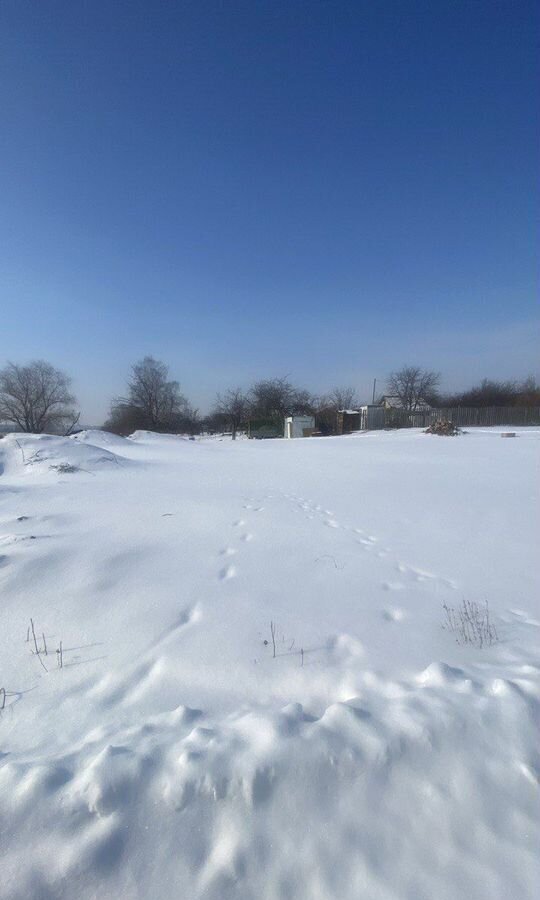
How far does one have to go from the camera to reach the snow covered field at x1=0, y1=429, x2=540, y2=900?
1246 mm

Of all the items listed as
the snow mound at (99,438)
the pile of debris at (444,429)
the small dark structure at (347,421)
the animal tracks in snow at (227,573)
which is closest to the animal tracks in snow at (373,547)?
the animal tracks in snow at (227,573)

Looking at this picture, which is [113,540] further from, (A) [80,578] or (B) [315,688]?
(B) [315,688]

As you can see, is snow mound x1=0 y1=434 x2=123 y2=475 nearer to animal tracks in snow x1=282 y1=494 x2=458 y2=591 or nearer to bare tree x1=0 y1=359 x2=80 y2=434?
animal tracks in snow x1=282 y1=494 x2=458 y2=591

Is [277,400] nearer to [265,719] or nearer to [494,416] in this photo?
[494,416]

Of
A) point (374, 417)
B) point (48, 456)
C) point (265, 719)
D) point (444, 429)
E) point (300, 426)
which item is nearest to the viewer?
point (265, 719)

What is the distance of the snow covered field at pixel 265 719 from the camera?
125cm

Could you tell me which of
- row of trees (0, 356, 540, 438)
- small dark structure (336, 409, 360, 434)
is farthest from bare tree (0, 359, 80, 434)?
small dark structure (336, 409, 360, 434)

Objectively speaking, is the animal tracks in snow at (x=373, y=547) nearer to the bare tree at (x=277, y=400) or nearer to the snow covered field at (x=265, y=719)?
the snow covered field at (x=265, y=719)

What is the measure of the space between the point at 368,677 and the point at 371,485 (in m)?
6.23

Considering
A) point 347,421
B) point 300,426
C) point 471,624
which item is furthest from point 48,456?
point 347,421

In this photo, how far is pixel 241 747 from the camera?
1.57 metres

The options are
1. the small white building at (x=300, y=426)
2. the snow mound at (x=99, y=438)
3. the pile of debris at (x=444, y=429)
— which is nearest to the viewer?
the pile of debris at (x=444, y=429)

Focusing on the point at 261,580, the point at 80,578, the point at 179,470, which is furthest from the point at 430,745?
the point at 179,470

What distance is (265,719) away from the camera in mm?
1743
